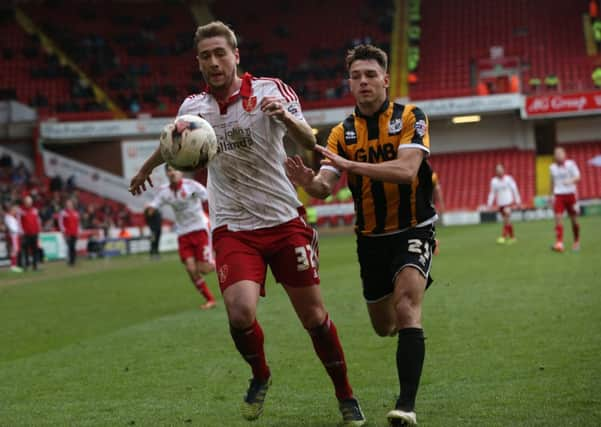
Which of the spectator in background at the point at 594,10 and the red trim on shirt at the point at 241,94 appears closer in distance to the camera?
the red trim on shirt at the point at 241,94

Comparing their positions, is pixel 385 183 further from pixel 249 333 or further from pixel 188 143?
pixel 188 143

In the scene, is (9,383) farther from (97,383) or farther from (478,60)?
(478,60)

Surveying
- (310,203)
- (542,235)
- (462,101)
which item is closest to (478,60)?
(462,101)

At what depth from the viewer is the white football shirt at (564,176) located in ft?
61.5

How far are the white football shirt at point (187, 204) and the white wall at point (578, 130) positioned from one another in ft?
121

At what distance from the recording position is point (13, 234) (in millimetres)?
26297

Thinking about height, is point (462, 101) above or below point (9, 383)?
above

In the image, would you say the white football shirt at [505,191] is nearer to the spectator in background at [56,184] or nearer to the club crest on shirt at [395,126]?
the club crest on shirt at [395,126]

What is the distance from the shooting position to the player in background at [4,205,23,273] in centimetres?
2619

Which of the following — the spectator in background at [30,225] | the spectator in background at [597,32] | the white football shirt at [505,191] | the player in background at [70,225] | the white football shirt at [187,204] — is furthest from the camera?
the spectator in background at [597,32]

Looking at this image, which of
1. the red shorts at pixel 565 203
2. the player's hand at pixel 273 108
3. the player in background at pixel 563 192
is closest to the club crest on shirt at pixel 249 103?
the player's hand at pixel 273 108

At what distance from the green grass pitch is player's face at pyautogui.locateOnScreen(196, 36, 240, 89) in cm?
229

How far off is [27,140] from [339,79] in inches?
669

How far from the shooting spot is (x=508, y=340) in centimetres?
829
